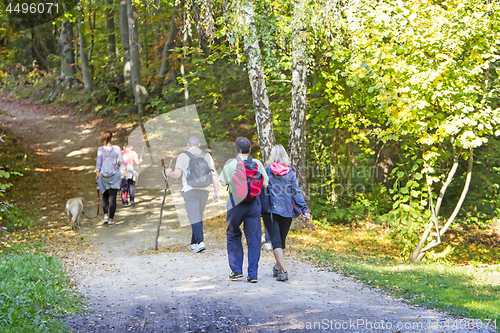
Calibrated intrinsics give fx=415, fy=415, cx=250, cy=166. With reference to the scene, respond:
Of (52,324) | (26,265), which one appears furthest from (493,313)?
(26,265)

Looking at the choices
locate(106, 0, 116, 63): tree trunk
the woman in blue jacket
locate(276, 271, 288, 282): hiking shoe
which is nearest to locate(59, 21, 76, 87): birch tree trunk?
locate(106, 0, 116, 63): tree trunk

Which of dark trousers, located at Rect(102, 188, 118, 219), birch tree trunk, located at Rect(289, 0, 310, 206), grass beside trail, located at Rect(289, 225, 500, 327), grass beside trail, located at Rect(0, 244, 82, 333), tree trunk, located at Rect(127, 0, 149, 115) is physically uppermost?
tree trunk, located at Rect(127, 0, 149, 115)

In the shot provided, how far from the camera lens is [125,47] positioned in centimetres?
2064

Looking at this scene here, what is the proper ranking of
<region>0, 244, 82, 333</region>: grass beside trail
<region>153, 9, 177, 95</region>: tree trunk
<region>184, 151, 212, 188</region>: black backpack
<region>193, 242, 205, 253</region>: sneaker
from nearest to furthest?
1. <region>0, 244, 82, 333</region>: grass beside trail
2. <region>184, 151, 212, 188</region>: black backpack
3. <region>193, 242, 205, 253</region>: sneaker
4. <region>153, 9, 177, 95</region>: tree trunk

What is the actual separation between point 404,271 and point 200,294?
3.72 meters

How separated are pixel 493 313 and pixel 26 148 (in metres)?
17.7

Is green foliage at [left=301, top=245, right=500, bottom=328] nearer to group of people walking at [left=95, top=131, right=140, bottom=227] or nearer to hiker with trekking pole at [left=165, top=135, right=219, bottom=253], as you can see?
hiker with trekking pole at [left=165, top=135, right=219, bottom=253]

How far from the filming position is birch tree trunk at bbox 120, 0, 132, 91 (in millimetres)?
19844

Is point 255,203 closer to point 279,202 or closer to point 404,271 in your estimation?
point 279,202

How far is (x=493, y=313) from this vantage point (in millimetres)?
4594

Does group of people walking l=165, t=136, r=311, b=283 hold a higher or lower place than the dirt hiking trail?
higher

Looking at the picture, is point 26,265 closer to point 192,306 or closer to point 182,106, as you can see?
point 192,306

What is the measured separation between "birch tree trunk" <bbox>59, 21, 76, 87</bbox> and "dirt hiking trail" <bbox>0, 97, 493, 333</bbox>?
690 inches

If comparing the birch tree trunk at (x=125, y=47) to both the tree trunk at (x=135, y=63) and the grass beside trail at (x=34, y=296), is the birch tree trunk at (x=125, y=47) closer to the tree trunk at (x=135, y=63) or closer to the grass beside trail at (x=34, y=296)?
the tree trunk at (x=135, y=63)
